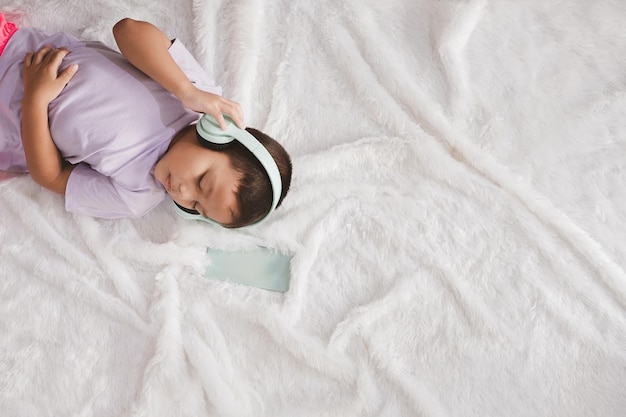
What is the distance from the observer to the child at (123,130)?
3.75ft

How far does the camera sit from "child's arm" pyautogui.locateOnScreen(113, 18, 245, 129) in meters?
1.13

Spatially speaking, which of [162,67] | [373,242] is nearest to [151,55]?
[162,67]

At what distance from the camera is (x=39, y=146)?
1.18m

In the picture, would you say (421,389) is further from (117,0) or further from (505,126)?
(117,0)

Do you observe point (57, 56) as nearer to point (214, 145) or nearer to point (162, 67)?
point (162, 67)

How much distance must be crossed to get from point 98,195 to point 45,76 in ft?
0.84

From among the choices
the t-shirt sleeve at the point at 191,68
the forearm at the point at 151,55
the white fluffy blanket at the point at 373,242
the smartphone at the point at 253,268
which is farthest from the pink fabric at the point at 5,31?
the smartphone at the point at 253,268

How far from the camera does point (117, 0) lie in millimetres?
1405

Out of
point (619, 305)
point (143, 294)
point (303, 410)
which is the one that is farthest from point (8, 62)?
point (619, 305)

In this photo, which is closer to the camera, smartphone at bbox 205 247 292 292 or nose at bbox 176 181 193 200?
nose at bbox 176 181 193 200

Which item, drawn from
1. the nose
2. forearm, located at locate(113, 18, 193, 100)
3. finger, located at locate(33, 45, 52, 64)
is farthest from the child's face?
finger, located at locate(33, 45, 52, 64)

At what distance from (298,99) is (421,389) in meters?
0.70

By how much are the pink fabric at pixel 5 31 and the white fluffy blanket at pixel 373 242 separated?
113 mm

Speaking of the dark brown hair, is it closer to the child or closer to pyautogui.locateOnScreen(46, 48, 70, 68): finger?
the child
